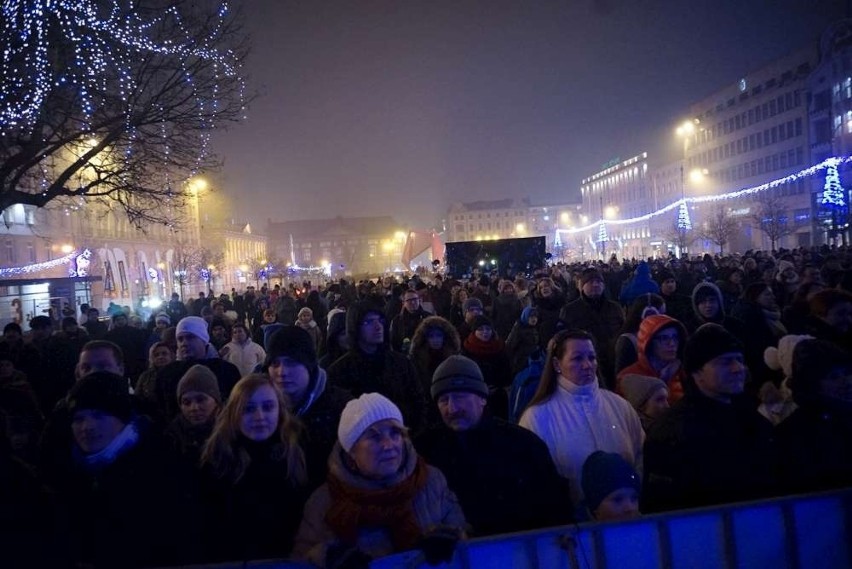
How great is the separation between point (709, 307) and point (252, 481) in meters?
4.70

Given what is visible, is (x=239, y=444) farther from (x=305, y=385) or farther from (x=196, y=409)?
(x=305, y=385)

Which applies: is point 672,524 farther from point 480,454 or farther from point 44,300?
point 44,300

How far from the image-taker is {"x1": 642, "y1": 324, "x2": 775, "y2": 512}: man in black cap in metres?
2.97

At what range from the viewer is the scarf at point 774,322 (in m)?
6.31

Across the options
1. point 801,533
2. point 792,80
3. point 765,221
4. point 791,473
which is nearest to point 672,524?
point 801,533

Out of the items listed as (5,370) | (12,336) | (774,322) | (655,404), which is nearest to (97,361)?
(5,370)

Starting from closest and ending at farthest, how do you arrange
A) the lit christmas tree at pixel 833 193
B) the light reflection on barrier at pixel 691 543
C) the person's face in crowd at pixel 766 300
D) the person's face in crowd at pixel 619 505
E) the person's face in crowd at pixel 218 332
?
the light reflection on barrier at pixel 691 543 < the person's face in crowd at pixel 619 505 < the person's face in crowd at pixel 766 300 < the person's face in crowd at pixel 218 332 < the lit christmas tree at pixel 833 193

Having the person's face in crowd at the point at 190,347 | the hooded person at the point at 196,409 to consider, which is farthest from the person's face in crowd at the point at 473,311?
the hooded person at the point at 196,409

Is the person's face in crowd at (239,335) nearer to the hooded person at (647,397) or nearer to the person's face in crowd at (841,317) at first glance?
the hooded person at (647,397)

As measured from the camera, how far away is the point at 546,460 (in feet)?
10.3

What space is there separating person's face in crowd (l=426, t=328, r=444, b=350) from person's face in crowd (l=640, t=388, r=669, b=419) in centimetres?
270

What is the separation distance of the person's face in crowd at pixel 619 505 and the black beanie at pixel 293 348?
6.83 feet

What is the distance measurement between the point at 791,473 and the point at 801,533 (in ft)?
1.33

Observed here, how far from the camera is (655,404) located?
393 cm
